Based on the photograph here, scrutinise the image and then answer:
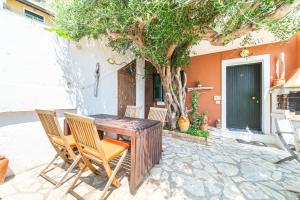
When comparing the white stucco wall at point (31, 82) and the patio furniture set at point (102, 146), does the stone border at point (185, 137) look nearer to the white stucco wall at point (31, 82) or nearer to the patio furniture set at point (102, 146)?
the patio furniture set at point (102, 146)

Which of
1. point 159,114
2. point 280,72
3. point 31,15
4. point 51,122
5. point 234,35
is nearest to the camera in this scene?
point 51,122

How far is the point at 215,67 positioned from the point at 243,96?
1.31 m

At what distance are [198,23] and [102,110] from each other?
316 centimetres

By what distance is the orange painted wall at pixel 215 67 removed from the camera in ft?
12.7

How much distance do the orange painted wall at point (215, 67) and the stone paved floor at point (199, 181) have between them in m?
2.19

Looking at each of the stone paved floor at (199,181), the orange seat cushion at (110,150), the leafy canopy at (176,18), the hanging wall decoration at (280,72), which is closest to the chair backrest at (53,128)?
the orange seat cushion at (110,150)

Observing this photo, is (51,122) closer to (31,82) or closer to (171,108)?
(31,82)

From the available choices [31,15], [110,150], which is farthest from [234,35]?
[31,15]

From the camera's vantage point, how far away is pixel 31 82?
96.8 inches

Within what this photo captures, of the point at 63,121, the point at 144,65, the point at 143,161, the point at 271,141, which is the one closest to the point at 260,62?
the point at 271,141

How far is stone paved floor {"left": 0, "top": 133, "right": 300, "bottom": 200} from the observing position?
1894 millimetres

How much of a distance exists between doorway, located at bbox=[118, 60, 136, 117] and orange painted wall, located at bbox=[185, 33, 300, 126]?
2076mm

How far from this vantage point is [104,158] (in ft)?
5.73

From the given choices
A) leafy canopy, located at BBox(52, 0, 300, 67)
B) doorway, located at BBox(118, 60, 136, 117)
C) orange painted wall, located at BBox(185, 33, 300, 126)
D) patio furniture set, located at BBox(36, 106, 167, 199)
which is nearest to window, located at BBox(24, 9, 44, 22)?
leafy canopy, located at BBox(52, 0, 300, 67)
